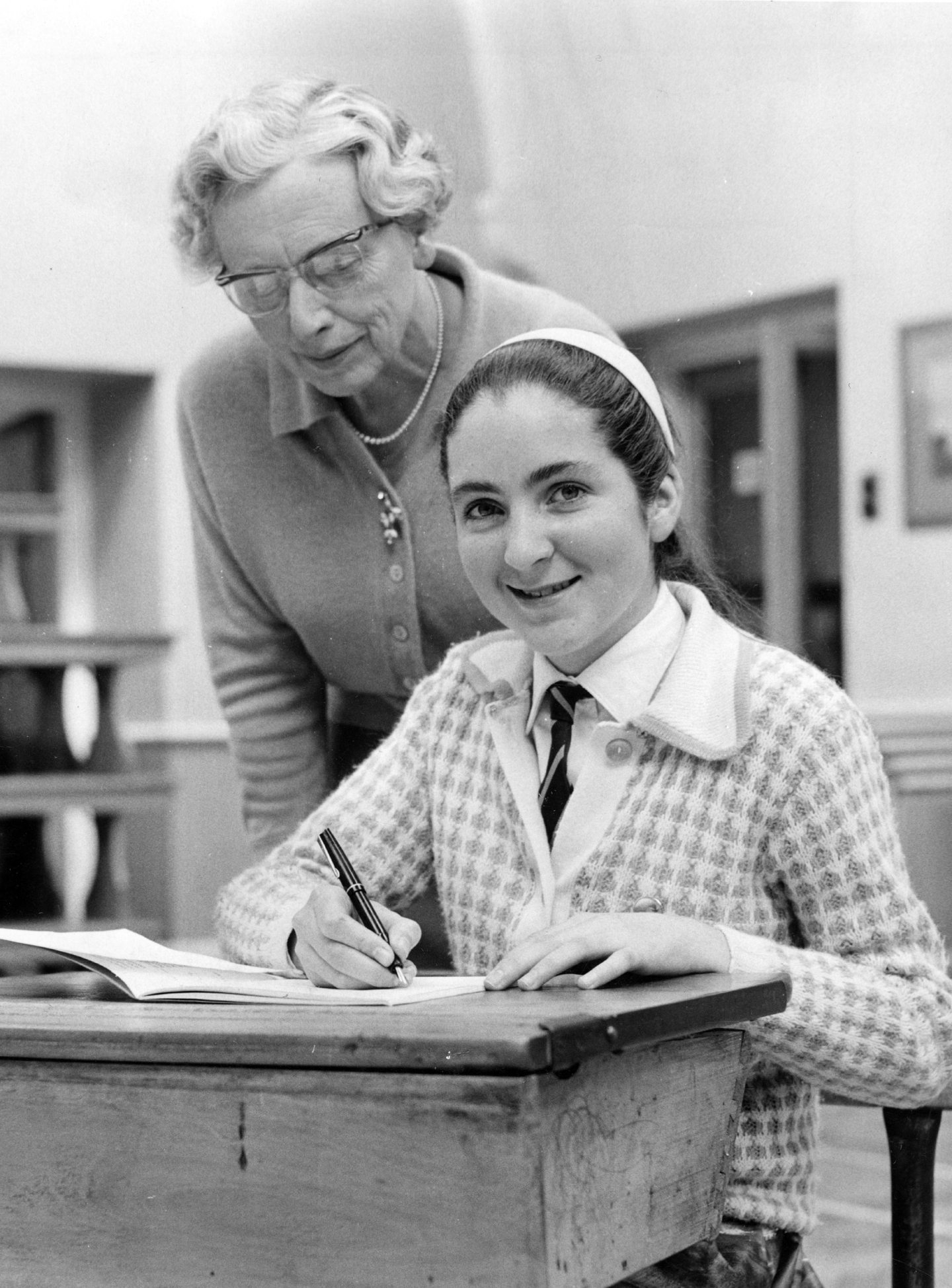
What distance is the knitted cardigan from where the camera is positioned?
1.20 meters

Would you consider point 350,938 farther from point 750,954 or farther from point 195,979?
point 750,954

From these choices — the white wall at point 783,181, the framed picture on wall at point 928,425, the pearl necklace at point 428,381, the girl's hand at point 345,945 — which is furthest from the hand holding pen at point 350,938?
the framed picture on wall at point 928,425

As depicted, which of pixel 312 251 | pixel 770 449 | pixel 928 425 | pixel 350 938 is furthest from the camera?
pixel 928 425

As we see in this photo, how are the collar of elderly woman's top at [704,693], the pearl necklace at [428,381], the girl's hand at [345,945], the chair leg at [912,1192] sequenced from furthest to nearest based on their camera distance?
the pearl necklace at [428,381], the chair leg at [912,1192], the collar of elderly woman's top at [704,693], the girl's hand at [345,945]

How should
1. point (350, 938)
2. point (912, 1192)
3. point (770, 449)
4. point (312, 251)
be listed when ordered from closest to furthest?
point (350, 938) → point (912, 1192) → point (312, 251) → point (770, 449)

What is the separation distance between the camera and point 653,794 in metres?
1.33

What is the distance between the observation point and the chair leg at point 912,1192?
148 cm

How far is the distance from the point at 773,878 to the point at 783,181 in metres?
3.48

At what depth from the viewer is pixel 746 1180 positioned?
50.3 inches

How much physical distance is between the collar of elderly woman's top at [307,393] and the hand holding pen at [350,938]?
0.67m

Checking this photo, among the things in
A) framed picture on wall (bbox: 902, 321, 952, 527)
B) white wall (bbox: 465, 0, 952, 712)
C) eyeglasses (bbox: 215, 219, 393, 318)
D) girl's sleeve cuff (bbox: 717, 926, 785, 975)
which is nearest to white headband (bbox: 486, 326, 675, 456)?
eyeglasses (bbox: 215, 219, 393, 318)

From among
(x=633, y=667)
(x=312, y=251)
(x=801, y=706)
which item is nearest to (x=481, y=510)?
(x=633, y=667)

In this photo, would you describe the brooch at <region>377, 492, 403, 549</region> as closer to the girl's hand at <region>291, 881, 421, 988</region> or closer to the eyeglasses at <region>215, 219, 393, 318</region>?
the eyeglasses at <region>215, 219, 393, 318</region>

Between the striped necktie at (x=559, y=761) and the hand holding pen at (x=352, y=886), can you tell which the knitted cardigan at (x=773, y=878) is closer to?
the striped necktie at (x=559, y=761)
